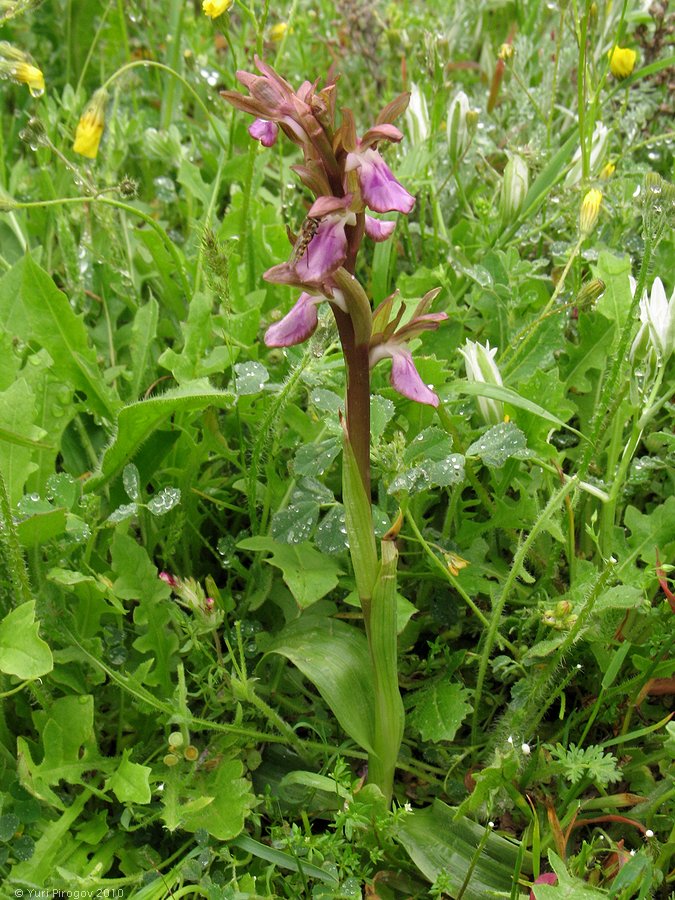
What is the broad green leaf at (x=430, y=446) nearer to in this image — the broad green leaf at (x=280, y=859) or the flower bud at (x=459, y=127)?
the broad green leaf at (x=280, y=859)

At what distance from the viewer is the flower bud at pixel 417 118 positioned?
2.13 meters

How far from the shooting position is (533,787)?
1451mm

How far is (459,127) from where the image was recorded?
6.35ft

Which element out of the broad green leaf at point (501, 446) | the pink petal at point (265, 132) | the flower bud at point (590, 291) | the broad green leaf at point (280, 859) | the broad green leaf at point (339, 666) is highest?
the pink petal at point (265, 132)

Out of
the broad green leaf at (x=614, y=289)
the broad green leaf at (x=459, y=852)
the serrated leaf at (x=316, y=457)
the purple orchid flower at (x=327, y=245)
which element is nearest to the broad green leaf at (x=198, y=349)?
the serrated leaf at (x=316, y=457)

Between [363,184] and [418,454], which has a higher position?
[363,184]

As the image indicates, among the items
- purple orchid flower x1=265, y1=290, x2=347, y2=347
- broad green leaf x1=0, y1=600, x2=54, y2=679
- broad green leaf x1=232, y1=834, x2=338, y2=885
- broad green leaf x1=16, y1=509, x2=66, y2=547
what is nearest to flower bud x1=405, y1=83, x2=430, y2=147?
purple orchid flower x1=265, y1=290, x2=347, y2=347

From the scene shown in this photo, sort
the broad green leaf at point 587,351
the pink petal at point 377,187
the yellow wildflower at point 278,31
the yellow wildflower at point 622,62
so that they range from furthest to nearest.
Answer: the yellow wildflower at point 278,31 → the yellow wildflower at point 622,62 → the broad green leaf at point 587,351 → the pink petal at point 377,187

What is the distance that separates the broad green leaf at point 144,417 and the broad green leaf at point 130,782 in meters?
0.48

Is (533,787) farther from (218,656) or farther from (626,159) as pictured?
(626,159)

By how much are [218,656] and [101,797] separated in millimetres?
281

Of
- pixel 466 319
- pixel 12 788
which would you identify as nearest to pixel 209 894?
pixel 12 788

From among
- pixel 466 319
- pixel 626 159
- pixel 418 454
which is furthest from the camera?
pixel 626 159

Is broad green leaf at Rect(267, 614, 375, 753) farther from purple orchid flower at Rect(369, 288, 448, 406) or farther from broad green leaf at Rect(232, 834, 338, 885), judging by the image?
purple orchid flower at Rect(369, 288, 448, 406)
